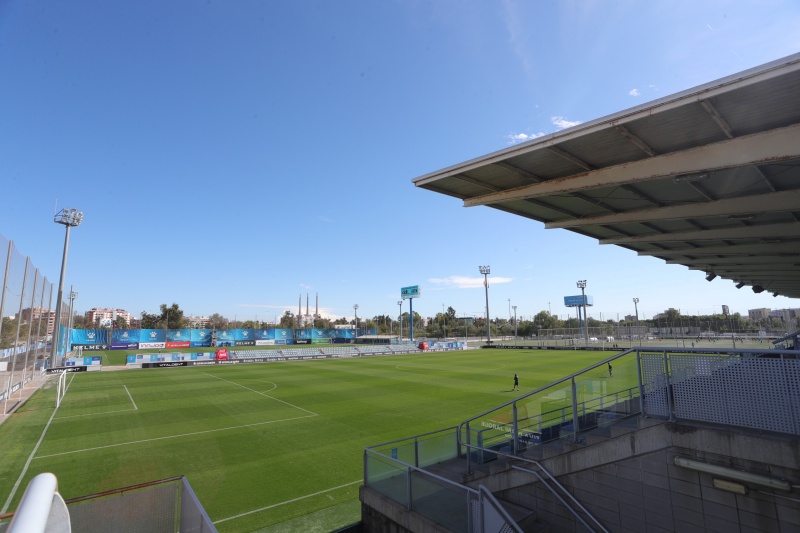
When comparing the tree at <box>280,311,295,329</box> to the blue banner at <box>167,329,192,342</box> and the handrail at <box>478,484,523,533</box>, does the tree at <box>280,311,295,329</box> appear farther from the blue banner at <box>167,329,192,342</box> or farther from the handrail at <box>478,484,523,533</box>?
the handrail at <box>478,484,523,533</box>

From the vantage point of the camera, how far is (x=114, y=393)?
27.7 meters

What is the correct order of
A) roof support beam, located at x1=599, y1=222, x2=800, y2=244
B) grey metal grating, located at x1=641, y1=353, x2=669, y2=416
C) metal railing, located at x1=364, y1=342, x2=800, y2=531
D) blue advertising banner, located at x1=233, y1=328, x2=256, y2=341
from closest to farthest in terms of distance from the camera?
metal railing, located at x1=364, y1=342, x2=800, y2=531
grey metal grating, located at x1=641, y1=353, x2=669, y2=416
roof support beam, located at x1=599, y1=222, x2=800, y2=244
blue advertising banner, located at x1=233, y1=328, x2=256, y2=341

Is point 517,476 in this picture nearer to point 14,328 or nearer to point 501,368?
point 14,328

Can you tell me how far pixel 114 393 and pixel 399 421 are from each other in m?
21.8

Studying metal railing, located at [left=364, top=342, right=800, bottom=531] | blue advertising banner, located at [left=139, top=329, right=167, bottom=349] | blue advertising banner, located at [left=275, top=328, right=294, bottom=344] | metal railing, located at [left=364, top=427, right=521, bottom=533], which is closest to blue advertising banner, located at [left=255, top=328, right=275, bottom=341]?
blue advertising banner, located at [left=275, top=328, right=294, bottom=344]

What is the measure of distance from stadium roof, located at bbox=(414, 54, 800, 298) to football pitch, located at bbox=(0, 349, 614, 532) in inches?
168

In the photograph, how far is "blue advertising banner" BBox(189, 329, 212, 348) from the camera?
73.2 meters

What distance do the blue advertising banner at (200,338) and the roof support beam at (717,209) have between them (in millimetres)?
77057

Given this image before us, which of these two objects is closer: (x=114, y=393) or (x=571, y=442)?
(x=571, y=442)

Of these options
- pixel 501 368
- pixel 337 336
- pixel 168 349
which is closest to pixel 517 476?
pixel 501 368

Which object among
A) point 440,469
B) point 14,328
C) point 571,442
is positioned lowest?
point 440,469

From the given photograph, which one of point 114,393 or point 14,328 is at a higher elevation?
point 14,328

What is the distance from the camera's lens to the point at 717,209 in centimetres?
905

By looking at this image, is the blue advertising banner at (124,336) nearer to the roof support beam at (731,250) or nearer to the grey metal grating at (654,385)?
the roof support beam at (731,250)
